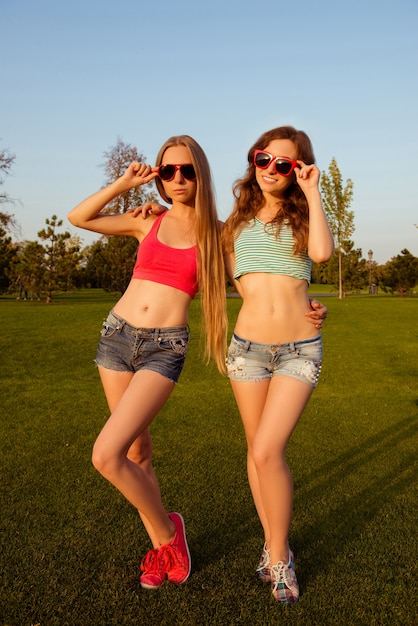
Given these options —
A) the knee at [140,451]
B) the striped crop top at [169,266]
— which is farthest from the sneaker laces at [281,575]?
the striped crop top at [169,266]

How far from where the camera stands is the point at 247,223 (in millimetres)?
3613

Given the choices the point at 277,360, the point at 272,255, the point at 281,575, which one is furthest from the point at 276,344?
the point at 281,575

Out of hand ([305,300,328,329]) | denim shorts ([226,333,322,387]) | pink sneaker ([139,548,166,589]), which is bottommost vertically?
pink sneaker ([139,548,166,589])

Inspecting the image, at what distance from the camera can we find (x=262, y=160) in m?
3.52

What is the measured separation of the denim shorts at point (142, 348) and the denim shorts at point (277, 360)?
0.35m

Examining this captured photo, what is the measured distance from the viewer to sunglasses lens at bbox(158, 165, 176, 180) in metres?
3.59

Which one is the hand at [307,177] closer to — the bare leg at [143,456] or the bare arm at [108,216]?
the bare arm at [108,216]

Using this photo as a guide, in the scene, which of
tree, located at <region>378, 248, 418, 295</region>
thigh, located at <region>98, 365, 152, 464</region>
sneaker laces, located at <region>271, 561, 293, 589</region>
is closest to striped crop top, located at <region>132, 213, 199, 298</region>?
thigh, located at <region>98, 365, 152, 464</region>

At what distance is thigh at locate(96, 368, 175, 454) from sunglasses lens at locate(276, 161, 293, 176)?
138 cm

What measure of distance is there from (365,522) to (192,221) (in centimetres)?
260

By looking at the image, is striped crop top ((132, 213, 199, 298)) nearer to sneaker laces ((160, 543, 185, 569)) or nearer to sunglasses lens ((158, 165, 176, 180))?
sunglasses lens ((158, 165, 176, 180))

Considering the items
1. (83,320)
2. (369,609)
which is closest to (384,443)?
(369,609)

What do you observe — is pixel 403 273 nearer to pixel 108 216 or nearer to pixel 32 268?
pixel 32 268

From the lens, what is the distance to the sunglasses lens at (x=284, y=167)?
3.46 metres
